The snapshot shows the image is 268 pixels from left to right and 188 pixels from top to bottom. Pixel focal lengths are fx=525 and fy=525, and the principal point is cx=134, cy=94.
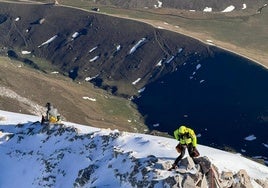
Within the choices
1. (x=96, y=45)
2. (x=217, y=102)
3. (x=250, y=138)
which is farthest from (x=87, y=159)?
(x=96, y=45)

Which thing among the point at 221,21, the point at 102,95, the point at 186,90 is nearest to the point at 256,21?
the point at 221,21

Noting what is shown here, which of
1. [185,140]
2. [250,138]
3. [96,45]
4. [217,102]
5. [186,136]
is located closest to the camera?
[186,136]

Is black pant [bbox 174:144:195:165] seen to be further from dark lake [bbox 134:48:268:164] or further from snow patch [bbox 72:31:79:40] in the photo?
snow patch [bbox 72:31:79:40]

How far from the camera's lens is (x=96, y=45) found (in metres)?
172

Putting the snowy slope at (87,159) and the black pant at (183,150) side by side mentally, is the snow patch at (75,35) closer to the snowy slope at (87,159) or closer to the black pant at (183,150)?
the snowy slope at (87,159)

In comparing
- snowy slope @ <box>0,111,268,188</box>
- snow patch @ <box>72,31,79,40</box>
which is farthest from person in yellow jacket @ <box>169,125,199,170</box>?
snow patch @ <box>72,31,79,40</box>

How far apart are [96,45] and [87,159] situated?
128722mm

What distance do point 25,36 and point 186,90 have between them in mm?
68819

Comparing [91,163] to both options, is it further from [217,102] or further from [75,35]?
[75,35]

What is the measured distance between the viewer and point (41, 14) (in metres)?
Result: 191

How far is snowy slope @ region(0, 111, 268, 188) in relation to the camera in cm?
4050

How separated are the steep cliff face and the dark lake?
6.98 meters

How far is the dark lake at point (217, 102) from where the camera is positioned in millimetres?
114688

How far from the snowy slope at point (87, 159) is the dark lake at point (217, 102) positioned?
59.5 metres
